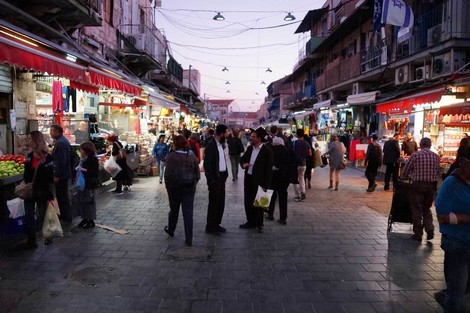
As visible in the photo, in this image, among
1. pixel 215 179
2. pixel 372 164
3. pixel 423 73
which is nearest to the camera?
pixel 215 179

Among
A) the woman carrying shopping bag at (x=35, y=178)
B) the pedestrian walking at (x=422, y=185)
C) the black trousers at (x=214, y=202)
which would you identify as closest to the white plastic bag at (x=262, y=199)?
the black trousers at (x=214, y=202)

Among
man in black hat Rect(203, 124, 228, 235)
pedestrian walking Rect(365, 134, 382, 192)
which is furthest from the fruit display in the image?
pedestrian walking Rect(365, 134, 382, 192)

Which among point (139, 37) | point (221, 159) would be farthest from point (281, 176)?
point (139, 37)

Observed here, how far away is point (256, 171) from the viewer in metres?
7.14

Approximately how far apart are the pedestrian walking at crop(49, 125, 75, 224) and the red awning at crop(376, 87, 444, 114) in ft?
28.8

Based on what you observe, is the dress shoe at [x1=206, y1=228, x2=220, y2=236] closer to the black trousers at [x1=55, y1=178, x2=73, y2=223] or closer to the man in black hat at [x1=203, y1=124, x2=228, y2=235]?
the man in black hat at [x1=203, y1=124, x2=228, y2=235]

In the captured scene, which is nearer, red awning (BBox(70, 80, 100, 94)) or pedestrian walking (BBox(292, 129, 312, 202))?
red awning (BBox(70, 80, 100, 94))

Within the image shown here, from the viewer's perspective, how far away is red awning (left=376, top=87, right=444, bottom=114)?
1045 centimetres

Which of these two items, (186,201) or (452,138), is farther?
(452,138)

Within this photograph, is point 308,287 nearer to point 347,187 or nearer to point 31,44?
A: point 31,44

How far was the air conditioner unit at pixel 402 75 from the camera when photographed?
1727 centimetres

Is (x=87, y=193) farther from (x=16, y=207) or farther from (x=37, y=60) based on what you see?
(x=37, y=60)

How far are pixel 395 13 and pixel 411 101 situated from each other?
3.93 meters

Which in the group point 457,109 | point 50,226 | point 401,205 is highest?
point 457,109
